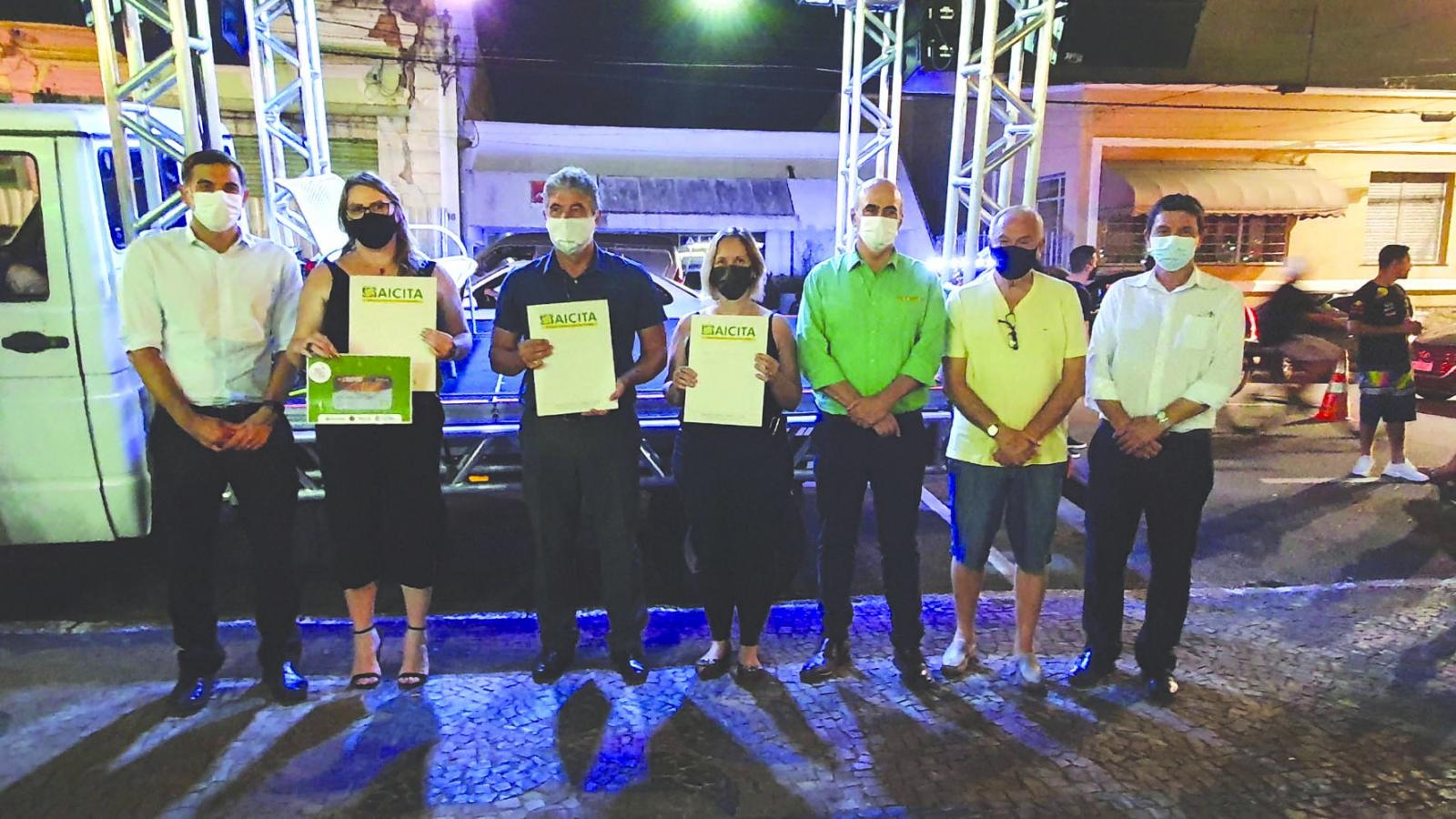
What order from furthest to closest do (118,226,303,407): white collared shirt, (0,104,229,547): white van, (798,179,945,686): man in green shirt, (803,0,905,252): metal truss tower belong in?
(803,0,905,252): metal truss tower, (0,104,229,547): white van, (798,179,945,686): man in green shirt, (118,226,303,407): white collared shirt

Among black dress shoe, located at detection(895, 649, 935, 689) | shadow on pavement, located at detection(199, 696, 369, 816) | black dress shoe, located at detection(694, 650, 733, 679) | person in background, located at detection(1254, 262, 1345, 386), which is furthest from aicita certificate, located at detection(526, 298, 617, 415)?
person in background, located at detection(1254, 262, 1345, 386)

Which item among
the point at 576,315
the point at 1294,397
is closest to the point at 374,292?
the point at 576,315

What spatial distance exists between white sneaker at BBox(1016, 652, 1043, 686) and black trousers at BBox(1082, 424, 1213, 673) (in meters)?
0.26

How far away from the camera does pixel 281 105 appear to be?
6.60 m

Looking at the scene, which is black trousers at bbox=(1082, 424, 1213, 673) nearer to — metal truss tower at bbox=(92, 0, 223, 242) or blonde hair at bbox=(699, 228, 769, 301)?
blonde hair at bbox=(699, 228, 769, 301)

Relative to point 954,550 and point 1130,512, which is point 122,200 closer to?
point 954,550

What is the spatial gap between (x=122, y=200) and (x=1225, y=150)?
15947 mm

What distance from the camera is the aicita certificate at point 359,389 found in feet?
10.3

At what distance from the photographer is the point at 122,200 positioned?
436 cm

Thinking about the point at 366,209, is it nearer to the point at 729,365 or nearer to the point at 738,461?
the point at 729,365

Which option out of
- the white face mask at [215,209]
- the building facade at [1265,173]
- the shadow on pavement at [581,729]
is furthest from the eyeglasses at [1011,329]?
the building facade at [1265,173]

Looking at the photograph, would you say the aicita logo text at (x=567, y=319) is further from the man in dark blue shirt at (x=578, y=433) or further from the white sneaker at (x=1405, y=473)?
the white sneaker at (x=1405, y=473)

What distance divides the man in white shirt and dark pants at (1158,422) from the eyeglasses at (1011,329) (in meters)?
0.38

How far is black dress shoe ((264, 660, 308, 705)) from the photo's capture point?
333cm
